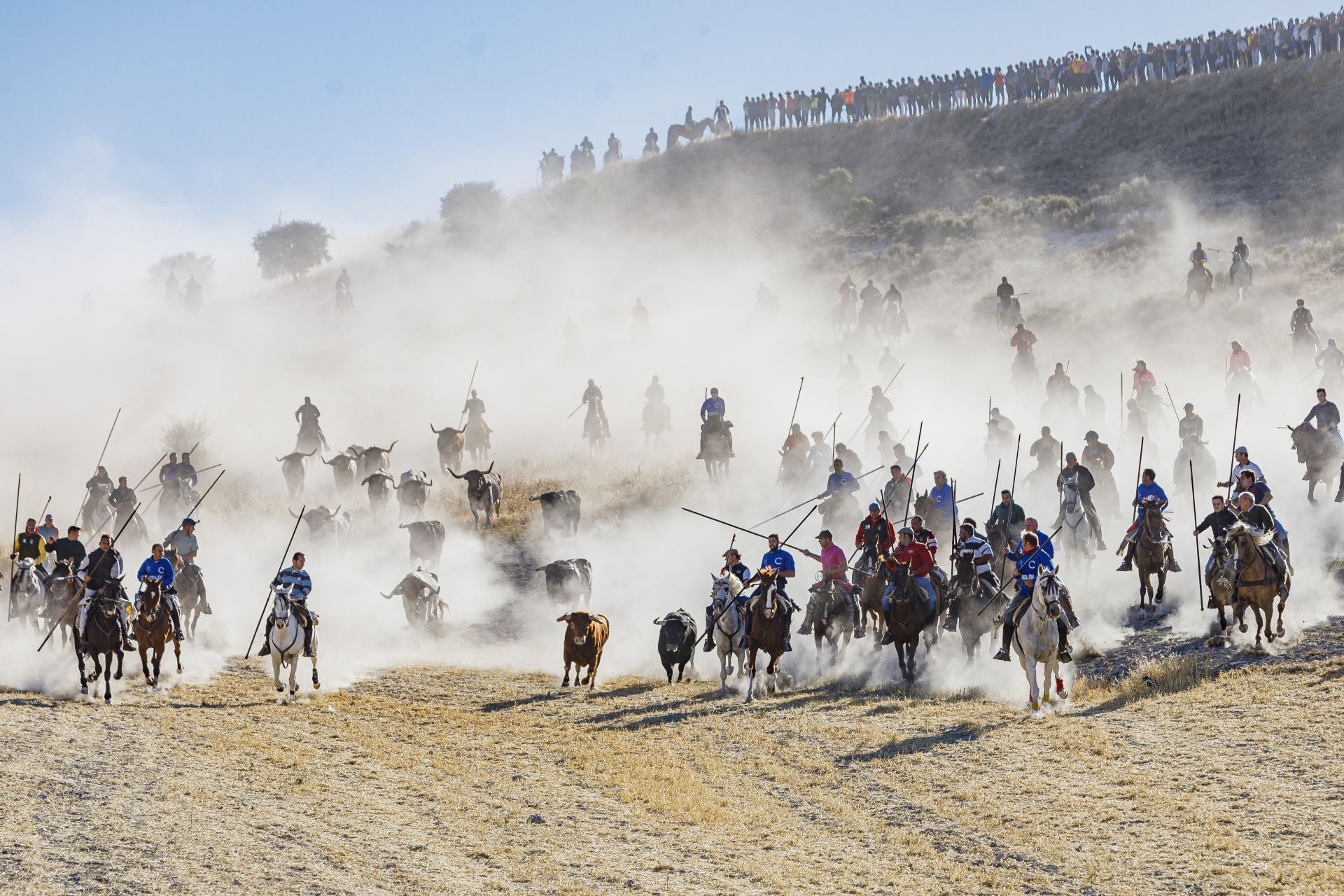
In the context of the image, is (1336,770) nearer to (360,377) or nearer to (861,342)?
(861,342)

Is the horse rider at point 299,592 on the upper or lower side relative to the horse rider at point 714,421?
lower

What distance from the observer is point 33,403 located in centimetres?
6116

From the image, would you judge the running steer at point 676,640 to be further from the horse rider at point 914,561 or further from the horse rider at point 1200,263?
the horse rider at point 1200,263

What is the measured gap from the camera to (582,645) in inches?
→ 911

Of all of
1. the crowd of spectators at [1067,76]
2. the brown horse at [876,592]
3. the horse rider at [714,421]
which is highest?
the crowd of spectators at [1067,76]

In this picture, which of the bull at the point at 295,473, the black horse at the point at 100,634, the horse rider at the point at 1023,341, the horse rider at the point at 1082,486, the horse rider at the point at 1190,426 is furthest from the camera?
the horse rider at the point at 1023,341

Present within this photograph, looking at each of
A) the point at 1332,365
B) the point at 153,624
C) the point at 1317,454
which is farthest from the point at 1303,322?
the point at 153,624

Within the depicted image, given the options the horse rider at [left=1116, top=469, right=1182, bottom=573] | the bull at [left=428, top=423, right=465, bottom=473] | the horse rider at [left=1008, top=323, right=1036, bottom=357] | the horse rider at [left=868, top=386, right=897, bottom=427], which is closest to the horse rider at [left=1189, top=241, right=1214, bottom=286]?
the horse rider at [left=1008, top=323, right=1036, bottom=357]

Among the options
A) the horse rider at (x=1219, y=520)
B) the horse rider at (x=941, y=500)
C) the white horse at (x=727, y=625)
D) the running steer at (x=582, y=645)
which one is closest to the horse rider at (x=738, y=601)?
the white horse at (x=727, y=625)

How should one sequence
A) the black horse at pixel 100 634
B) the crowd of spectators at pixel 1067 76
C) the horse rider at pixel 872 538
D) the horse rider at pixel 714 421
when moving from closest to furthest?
the black horse at pixel 100 634 → the horse rider at pixel 872 538 → the horse rider at pixel 714 421 → the crowd of spectators at pixel 1067 76

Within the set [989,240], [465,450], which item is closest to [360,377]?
[465,450]

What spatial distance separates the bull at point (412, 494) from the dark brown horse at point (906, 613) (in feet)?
60.3

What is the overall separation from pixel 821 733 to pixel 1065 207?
52.4 metres

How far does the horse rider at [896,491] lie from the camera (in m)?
28.4
